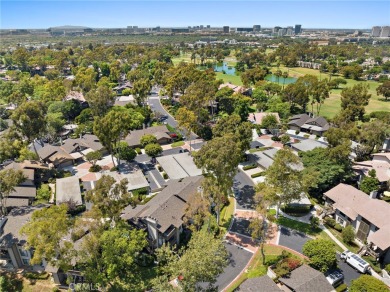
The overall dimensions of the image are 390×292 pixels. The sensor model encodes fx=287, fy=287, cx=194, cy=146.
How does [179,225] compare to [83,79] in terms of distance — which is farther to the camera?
[83,79]

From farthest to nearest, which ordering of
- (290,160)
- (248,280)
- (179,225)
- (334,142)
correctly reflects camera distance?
(334,142), (290,160), (179,225), (248,280)

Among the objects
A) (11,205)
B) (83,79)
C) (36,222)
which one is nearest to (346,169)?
(36,222)

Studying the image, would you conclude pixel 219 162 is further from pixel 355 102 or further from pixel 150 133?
pixel 355 102

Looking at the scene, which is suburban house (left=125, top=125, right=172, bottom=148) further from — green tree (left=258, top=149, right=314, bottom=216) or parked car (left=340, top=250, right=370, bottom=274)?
parked car (left=340, top=250, right=370, bottom=274)

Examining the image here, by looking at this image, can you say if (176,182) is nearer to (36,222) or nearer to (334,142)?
(36,222)

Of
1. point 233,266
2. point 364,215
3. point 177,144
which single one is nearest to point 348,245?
point 364,215

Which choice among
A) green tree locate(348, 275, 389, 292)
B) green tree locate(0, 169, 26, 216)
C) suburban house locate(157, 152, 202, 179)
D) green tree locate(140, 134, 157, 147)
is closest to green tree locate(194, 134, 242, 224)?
suburban house locate(157, 152, 202, 179)

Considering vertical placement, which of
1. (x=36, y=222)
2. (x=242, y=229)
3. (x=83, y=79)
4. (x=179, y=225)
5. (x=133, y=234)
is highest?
(x=83, y=79)
